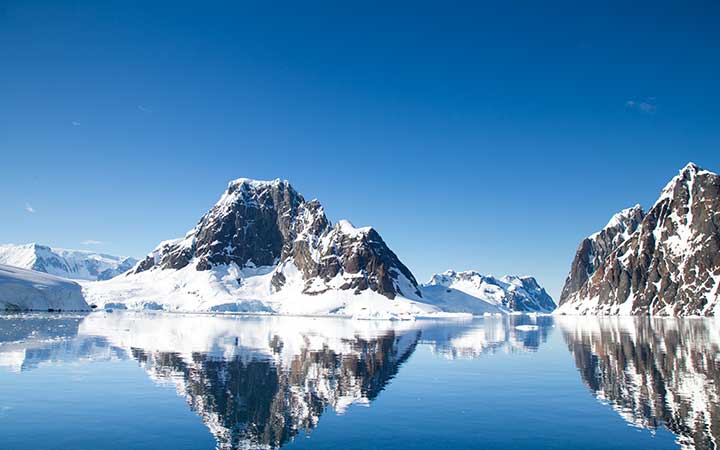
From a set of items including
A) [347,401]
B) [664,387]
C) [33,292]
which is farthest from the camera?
Answer: [33,292]

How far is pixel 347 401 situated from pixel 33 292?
179 m

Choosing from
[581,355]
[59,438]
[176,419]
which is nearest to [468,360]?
[581,355]

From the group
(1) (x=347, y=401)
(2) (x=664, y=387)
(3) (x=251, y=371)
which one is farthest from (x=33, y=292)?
(2) (x=664, y=387)

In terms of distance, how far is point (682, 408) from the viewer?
29969 millimetres

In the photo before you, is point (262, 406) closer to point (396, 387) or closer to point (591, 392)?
point (396, 387)

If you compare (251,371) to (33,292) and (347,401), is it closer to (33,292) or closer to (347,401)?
(347,401)

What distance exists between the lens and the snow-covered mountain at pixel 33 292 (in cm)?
16218

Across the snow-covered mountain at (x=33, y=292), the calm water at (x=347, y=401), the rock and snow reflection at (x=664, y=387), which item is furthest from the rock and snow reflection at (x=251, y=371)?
the snow-covered mountain at (x=33, y=292)

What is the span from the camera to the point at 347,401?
32.8 m

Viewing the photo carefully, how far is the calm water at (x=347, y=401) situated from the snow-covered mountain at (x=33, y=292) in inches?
5035

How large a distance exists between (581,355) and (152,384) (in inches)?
1981

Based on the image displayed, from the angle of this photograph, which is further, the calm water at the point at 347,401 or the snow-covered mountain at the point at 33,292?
the snow-covered mountain at the point at 33,292

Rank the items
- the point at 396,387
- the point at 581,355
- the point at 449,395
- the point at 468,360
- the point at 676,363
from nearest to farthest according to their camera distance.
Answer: the point at 449,395 < the point at 396,387 < the point at 676,363 < the point at 468,360 < the point at 581,355

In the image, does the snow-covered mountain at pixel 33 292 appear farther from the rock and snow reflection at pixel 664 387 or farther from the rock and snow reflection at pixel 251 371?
the rock and snow reflection at pixel 664 387
